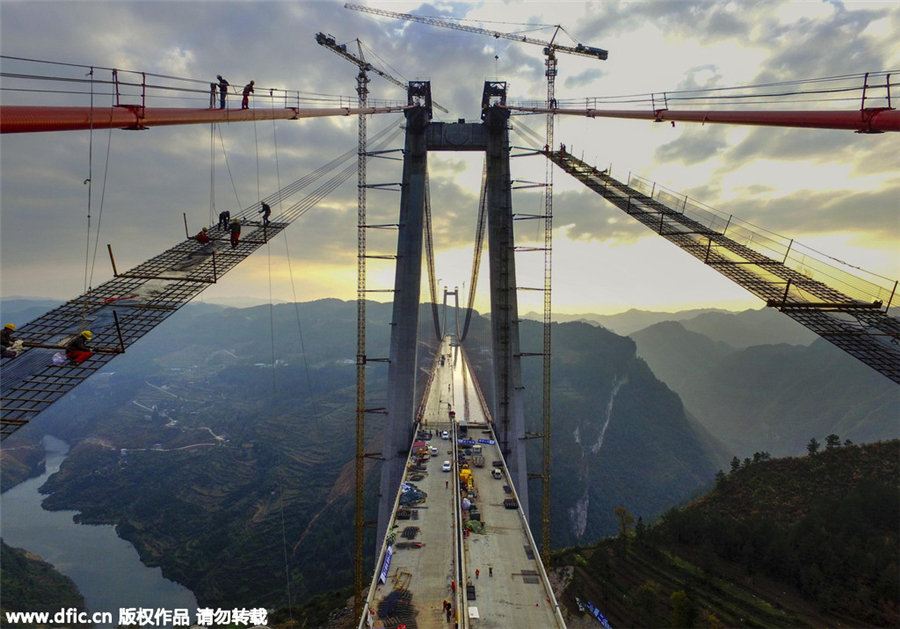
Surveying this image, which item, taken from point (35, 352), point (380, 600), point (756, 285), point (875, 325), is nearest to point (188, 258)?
point (35, 352)

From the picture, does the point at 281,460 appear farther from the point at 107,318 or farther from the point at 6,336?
the point at 6,336

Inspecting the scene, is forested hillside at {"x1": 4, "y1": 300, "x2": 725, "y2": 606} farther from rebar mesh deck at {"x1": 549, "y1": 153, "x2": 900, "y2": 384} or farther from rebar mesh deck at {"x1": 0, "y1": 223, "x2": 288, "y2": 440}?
rebar mesh deck at {"x1": 549, "y1": 153, "x2": 900, "y2": 384}

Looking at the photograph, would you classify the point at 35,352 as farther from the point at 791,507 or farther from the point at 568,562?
the point at 791,507

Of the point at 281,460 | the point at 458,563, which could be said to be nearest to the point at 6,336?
the point at 458,563

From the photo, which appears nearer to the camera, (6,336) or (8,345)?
(8,345)

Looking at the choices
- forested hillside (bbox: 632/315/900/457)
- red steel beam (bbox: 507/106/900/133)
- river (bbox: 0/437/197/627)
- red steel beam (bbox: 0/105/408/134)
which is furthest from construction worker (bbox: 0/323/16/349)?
forested hillside (bbox: 632/315/900/457)

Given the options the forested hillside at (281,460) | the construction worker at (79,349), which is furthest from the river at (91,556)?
the construction worker at (79,349)

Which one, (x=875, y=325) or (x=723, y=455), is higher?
(x=875, y=325)
